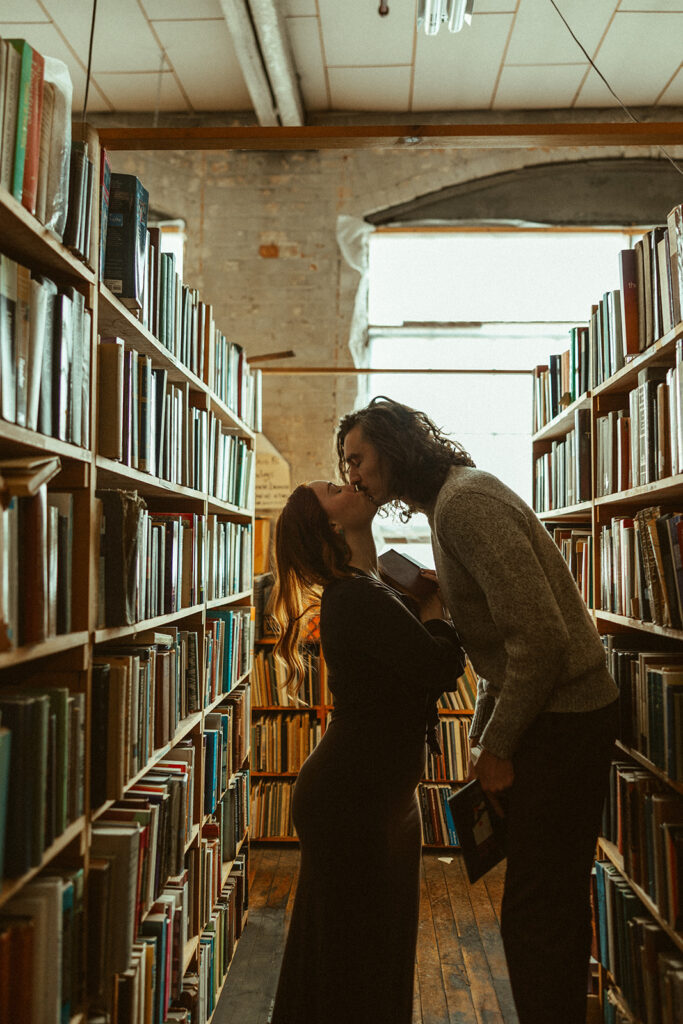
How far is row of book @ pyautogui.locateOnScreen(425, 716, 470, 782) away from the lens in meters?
3.83

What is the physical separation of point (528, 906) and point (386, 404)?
1.14 meters

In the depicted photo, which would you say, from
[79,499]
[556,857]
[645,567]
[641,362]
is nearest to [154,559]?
[79,499]

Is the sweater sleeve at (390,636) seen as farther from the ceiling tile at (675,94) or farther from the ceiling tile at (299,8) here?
the ceiling tile at (675,94)

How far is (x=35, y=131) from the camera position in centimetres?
111

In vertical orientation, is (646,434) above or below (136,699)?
above

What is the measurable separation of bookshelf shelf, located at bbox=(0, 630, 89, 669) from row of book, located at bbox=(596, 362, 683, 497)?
1.29 m

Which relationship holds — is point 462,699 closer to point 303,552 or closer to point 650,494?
point 650,494

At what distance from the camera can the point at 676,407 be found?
1688 millimetres

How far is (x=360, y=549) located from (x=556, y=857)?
0.78 meters

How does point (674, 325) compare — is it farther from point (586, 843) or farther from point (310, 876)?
point (310, 876)

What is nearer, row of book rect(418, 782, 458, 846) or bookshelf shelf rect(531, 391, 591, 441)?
bookshelf shelf rect(531, 391, 591, 441)

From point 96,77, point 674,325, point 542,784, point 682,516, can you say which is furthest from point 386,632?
point 96,77

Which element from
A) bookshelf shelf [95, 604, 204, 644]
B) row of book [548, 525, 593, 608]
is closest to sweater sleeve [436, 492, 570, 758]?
bookshelf shelf [95, 604, 204, 644]

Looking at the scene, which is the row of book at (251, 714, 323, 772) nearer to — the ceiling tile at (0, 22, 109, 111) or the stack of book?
the stack of book
